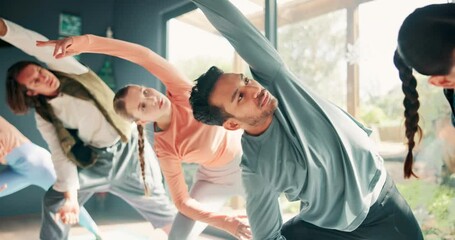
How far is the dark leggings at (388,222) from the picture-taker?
1166mm

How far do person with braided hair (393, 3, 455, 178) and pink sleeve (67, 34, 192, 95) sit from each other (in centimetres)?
66

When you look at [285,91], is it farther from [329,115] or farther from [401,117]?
[401,117]

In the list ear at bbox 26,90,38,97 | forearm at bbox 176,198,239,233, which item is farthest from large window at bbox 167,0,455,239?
ear at bbox 26,90,38,97

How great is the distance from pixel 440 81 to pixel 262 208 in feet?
1.76

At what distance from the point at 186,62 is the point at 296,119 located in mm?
530

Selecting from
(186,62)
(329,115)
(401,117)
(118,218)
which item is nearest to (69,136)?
(118,218)

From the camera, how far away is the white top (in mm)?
1483

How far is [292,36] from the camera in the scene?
1557 mm

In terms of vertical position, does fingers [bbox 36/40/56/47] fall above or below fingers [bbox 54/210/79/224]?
above

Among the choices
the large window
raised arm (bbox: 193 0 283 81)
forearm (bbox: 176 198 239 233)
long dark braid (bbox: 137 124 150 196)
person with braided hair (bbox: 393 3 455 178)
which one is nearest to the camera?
person with braided hair (bbox: 393 3 455 178)

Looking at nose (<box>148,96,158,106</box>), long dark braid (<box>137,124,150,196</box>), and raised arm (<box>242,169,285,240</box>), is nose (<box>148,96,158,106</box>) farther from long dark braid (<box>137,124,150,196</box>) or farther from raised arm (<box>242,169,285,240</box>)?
raised arm (<box>242,169,285,240</box>)

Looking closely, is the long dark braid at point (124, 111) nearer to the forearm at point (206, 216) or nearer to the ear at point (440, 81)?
the forearm at point (206, 216)

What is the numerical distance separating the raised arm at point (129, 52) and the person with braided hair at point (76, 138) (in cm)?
4

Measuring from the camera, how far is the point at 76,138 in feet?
5.10
